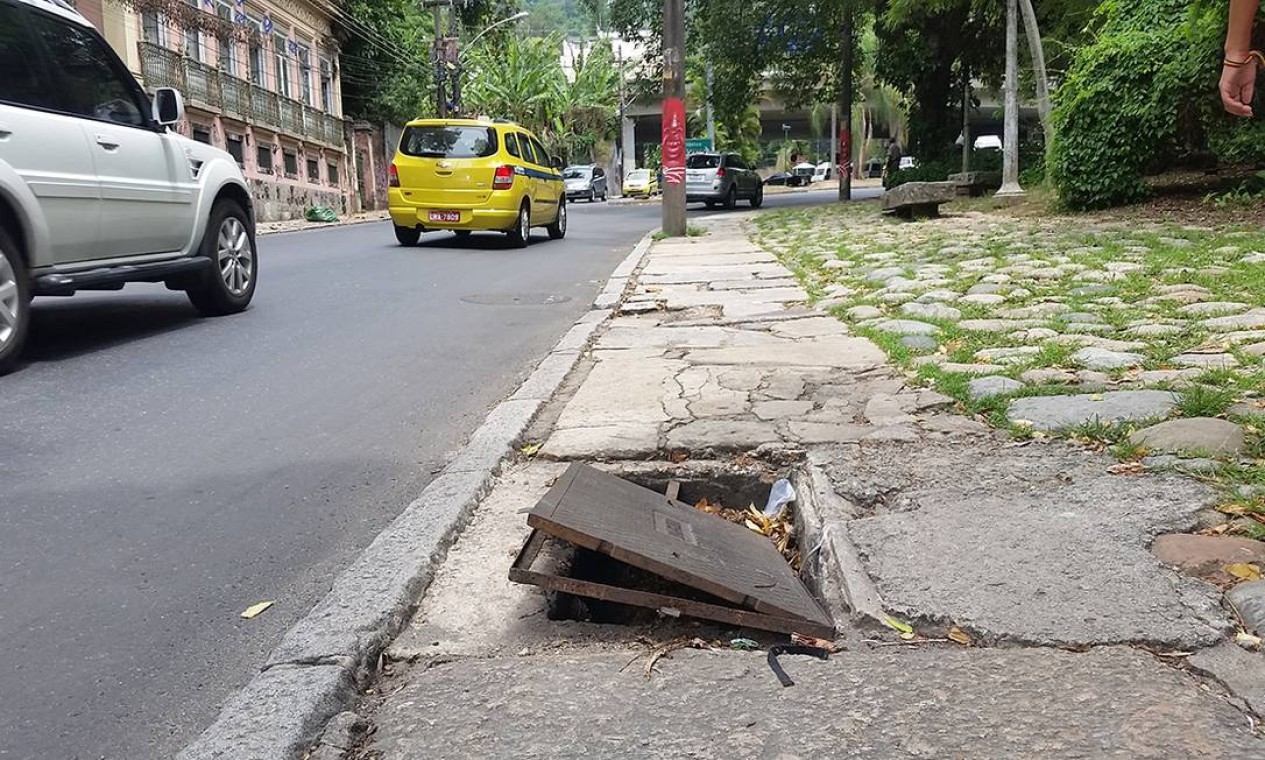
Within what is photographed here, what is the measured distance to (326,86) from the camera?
37062mm

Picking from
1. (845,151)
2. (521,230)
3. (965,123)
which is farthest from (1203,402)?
(845,151)

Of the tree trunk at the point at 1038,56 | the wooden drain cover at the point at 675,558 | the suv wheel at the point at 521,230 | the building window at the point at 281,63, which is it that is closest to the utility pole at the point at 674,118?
the suv wheel at the point at 521,230

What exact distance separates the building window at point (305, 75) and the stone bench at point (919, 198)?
2432 centimetres

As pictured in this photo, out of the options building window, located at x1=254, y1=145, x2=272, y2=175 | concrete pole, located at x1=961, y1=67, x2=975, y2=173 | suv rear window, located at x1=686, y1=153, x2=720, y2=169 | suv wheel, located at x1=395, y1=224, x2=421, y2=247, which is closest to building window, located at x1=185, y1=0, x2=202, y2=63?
building window, located at x1=254, y1=145, x2=272, y2=175

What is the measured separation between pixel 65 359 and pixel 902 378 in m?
4.66

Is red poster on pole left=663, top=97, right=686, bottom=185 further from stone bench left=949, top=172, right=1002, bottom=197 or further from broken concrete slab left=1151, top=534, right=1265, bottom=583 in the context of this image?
broken concrete slab left=1151, top=534, right=1265, bottom=583

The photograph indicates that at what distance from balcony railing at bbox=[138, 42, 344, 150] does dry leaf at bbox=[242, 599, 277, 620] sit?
26.1m

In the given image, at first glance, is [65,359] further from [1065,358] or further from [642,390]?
[1065,358]

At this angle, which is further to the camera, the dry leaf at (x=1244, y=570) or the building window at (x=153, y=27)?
the building window at (x=153, y=27)

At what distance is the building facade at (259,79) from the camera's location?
25219mm

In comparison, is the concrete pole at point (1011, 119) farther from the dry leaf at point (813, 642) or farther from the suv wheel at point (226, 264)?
the dry leaf at point (813, 642)

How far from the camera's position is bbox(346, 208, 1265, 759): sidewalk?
6.41 feet

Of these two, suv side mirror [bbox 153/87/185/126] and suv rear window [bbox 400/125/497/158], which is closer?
suv side mirror [bbox 153/87/185/126]

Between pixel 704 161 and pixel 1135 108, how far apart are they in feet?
54.7
